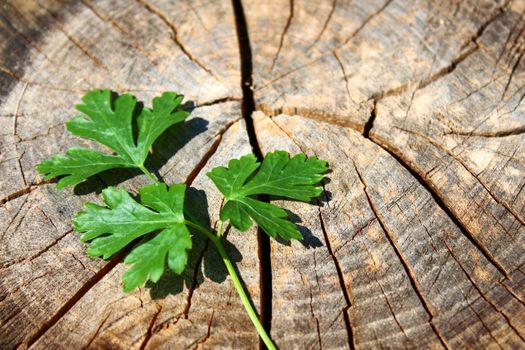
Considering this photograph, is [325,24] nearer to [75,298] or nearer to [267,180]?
[267,180]

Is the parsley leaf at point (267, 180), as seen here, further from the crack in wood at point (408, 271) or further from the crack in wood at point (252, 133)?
the crack in wood at point (408, 271)

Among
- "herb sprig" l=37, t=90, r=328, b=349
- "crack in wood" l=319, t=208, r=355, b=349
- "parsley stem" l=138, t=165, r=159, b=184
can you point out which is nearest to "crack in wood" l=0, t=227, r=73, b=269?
"herb sprig" l=37, t=90, r=328, b=349

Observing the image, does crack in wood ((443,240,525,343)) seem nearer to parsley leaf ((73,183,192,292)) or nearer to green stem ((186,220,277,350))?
green stem ((186,220,277,350))

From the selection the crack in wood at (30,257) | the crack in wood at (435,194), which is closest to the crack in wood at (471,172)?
the crack in wood at (435,194)

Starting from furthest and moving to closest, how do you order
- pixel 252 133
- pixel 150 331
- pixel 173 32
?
pixel 173 32
pixel 252 133
pixel 150 331

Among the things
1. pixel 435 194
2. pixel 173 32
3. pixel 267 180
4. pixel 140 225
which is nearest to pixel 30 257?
pixel 140 225
